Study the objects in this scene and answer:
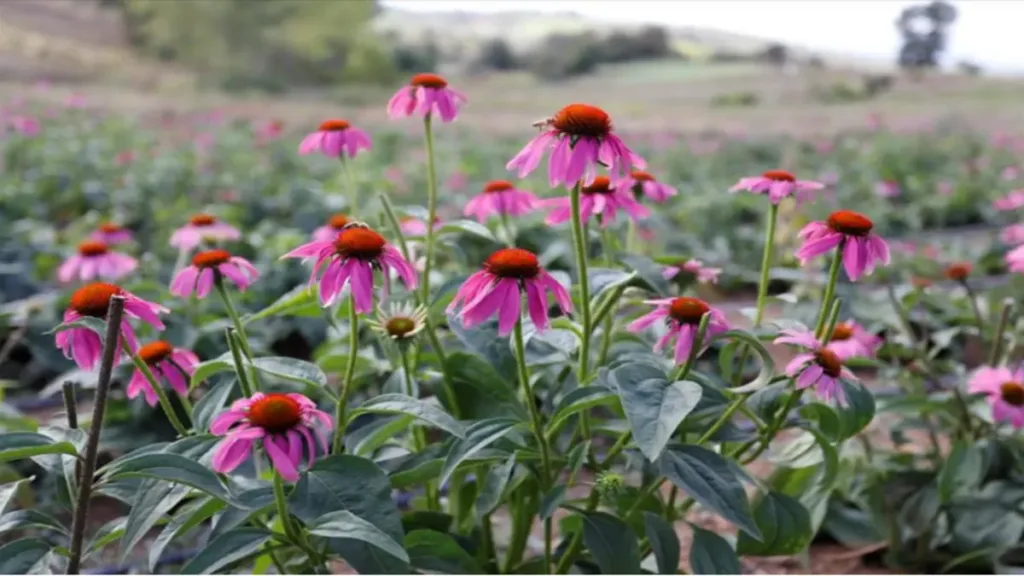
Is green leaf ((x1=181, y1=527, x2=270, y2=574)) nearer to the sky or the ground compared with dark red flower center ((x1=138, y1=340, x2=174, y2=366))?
nearer to the ground

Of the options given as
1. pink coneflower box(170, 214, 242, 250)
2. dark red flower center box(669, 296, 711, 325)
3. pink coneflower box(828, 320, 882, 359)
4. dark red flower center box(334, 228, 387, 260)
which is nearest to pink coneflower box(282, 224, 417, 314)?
dark red flower center box(334, 228, 387, 260)

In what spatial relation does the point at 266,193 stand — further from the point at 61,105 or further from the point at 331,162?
the point at 61,105

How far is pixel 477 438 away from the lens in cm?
61

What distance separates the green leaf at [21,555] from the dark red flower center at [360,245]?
25 cm

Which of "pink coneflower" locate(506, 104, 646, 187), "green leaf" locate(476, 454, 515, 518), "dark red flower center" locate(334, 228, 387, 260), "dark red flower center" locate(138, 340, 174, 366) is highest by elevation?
"pink coneflower" locate(506, 104, 646, 187)

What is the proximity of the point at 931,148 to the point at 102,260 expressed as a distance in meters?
3.83

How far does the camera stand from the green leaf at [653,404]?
Answer: 0.54 m

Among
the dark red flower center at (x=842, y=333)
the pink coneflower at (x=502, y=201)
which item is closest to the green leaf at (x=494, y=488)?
the pink coneflower at (x=502, y=201)

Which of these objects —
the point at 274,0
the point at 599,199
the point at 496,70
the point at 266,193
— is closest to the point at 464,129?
the point at 496,70

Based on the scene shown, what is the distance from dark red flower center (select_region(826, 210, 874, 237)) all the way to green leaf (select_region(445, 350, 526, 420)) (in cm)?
27

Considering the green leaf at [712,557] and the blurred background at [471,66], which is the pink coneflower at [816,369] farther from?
the blurred background at [471,66]

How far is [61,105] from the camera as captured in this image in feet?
14.2

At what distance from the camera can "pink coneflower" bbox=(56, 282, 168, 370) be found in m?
0.60

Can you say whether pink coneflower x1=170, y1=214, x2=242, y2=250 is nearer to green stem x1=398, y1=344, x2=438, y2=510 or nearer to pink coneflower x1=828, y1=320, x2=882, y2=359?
green stem x1=398, y1=344, x2=438, y2=510
